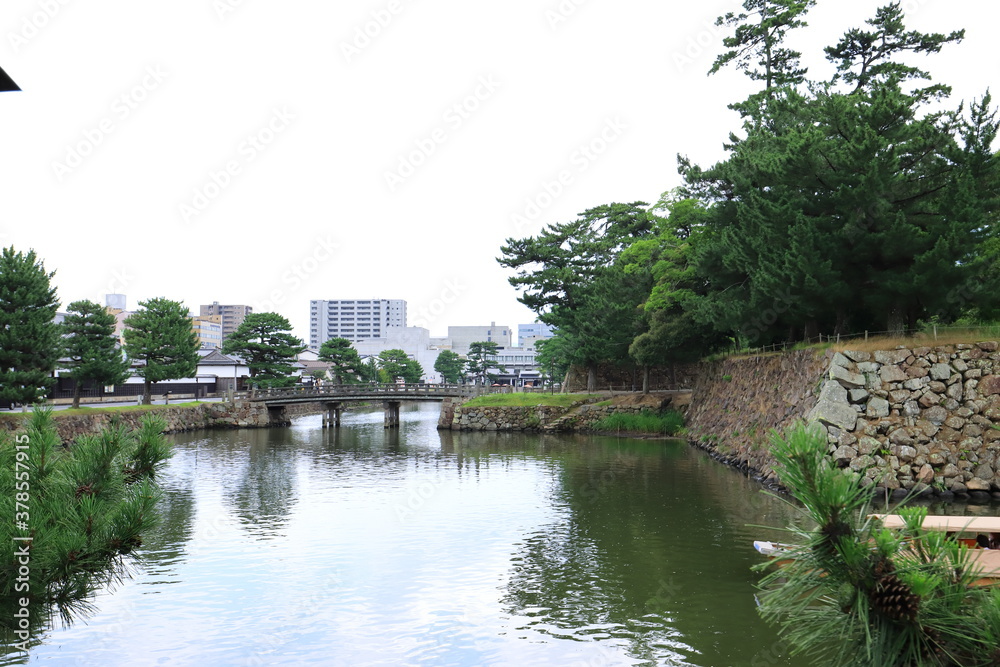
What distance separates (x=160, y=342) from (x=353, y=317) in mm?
133735

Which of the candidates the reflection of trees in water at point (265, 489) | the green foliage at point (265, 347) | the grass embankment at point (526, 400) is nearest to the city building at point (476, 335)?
the green foliage at point (265, 347)

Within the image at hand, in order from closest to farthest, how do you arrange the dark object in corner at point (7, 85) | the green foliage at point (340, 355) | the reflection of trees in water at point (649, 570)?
the dark object in corner at point (7, 85)
the reflection of trees in water at point (649, 570)
the green foliage at point (340, 355)

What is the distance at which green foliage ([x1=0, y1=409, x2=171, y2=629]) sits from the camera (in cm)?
477

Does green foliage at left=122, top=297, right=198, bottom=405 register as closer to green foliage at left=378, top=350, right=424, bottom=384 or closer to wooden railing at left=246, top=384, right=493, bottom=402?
wooden railing at left=246, top=384, right=493, bottom=402

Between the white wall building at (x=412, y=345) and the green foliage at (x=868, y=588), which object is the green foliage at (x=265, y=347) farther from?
the white wall building at (x=412, y=345)

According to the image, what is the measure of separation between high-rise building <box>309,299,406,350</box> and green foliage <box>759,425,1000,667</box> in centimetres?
18064

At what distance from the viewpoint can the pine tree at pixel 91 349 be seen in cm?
4216

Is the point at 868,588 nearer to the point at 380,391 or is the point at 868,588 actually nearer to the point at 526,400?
the point at 526,400

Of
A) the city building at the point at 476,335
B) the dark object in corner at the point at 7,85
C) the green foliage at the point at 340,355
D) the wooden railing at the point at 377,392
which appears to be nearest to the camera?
the dark object in corner at the point at 7,85

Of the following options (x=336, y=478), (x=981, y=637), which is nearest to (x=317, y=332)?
(x=336, y=478)

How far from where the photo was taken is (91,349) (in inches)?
1667

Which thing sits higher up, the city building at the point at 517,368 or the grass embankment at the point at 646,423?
the city building at the point at 517,368

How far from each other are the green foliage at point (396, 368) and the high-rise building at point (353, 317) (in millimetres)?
81054

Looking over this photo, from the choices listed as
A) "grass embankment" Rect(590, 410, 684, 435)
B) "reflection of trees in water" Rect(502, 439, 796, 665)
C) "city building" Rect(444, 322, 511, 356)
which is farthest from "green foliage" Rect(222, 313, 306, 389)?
"city building" Rect(444, 322, 511, 356)
